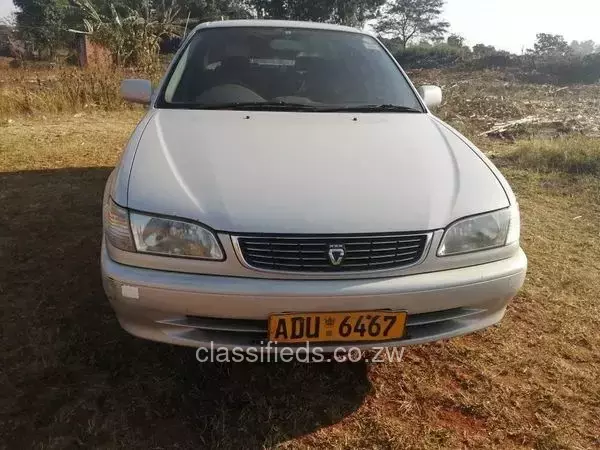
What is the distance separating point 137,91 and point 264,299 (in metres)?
2.08

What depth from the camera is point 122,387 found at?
2.03 meters

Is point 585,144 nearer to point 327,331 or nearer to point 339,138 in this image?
point 339,138

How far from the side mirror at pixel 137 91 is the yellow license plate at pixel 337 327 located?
6.64ft

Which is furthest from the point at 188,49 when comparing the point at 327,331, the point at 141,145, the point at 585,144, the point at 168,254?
the point at 585,144

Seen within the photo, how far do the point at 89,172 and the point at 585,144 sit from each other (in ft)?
18.0

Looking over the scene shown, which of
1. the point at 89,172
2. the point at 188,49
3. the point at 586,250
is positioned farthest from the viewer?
the point at 89,172

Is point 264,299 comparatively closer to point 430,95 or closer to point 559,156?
point 430,95

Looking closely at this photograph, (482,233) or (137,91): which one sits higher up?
(137,91)

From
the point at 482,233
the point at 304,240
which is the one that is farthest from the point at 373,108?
the point at 304,240

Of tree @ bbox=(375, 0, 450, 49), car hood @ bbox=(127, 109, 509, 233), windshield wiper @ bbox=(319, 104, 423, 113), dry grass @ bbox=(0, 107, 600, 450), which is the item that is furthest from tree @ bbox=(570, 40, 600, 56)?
car hood @ bbox=(127, 109, 509, 233)

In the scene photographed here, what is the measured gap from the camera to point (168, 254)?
5.62 feet

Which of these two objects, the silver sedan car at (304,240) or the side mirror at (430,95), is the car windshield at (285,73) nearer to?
the side mirror at (430,95)

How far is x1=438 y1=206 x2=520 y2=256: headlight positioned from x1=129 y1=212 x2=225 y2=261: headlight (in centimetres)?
78

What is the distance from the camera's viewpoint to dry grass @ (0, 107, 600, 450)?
1.84 m
